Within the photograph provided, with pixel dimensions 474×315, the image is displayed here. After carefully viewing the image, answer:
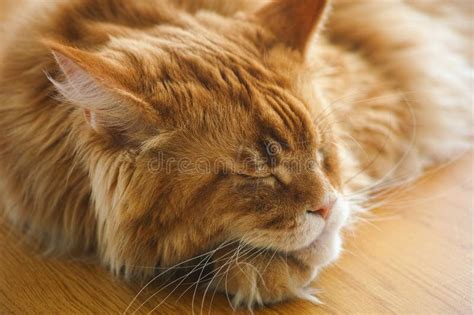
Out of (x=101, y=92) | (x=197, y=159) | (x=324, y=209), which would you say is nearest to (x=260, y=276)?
(x=324, y=209)

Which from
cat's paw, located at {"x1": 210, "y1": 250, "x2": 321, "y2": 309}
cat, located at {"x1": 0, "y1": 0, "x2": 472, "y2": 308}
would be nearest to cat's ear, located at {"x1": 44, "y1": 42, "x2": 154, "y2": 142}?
cat, located at {"x1": 0, "y1": 0, "x2": 472, "y2": 308}

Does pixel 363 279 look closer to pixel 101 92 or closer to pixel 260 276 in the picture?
pixel 260 276

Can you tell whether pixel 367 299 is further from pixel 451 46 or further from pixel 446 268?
pixel 451 46

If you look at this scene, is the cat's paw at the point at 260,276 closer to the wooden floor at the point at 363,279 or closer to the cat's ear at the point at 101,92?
the wooden floor at the point at 363,279

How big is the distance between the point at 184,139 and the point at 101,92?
228mm

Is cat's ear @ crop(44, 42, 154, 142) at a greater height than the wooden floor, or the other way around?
cat's ear @ crop(44, 42, 154, 142)

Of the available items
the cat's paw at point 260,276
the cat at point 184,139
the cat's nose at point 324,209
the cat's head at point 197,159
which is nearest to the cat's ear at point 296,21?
the cat at point 184,139

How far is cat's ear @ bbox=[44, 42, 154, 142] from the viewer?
1035 millimetres

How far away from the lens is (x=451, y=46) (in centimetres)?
212

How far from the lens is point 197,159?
1213mm

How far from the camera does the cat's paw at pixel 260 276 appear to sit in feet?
4.28

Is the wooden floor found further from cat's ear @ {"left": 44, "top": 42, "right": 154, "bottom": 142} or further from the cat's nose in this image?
cat's ear @ {"left": 44, "top": 42, "right": 154, "bottom": 142}

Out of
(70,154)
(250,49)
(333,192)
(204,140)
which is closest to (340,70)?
(250,49)

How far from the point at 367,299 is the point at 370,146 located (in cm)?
55
